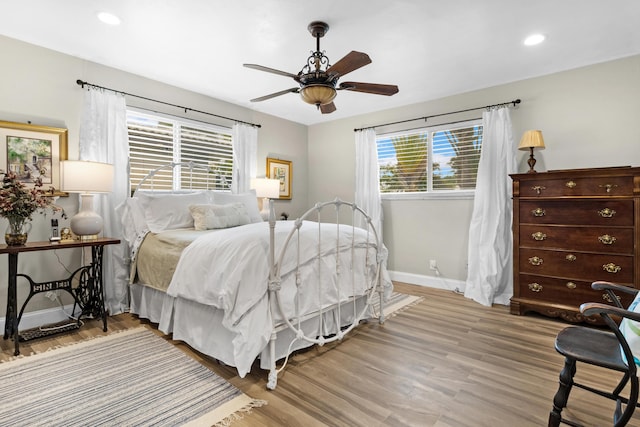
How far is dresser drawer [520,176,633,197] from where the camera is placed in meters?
2.75

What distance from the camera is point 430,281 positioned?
4.36m

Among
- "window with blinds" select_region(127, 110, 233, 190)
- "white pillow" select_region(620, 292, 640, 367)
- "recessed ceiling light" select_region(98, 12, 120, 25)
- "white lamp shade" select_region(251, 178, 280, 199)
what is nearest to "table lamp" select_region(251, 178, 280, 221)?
"white lamp shade" select_region(251, 178, 280, 199)

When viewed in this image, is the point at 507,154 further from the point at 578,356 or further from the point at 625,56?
the point at 578,356

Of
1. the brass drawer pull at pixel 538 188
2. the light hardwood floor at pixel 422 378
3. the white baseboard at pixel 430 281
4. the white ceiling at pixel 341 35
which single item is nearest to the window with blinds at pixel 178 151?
the white ceiling at pixel 341 35

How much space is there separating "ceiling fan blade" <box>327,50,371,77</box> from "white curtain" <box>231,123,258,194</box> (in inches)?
95.2

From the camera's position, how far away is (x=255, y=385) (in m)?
1.97

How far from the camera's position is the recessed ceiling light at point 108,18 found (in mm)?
2436

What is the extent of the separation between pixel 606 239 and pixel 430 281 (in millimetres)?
1960

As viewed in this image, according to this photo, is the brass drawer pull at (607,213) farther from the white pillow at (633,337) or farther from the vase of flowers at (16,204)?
the vase of flowers at (16,204)

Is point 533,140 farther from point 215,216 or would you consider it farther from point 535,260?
point 215,216

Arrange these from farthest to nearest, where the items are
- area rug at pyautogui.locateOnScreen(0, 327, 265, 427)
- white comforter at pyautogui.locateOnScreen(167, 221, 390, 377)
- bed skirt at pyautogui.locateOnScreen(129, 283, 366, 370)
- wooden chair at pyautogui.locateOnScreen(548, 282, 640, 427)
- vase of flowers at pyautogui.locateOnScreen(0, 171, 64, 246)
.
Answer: vase of flowers at pyautogui.locateOnScreen(0, 171, 64, 246) < bed skirt at pyautogui.locateOnScreen(129, 283, 366, 370) < white comforter at pyautogui.locateOnScreen(167, 221, 390, 377) < area rug at pyautogui.locateOnScreen(0, 327, 265, 427) < wooden chair at pyautogui.locateOnScreen(548, 282, 640, 427)

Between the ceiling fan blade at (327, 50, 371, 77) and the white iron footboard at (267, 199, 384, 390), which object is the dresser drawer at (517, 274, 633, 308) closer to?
the white iron footboard at (267, 199, 384, 390)

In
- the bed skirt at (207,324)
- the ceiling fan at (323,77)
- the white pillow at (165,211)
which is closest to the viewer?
the bed skirt at (207,324)

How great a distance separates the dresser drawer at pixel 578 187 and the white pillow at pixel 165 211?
132 inches
